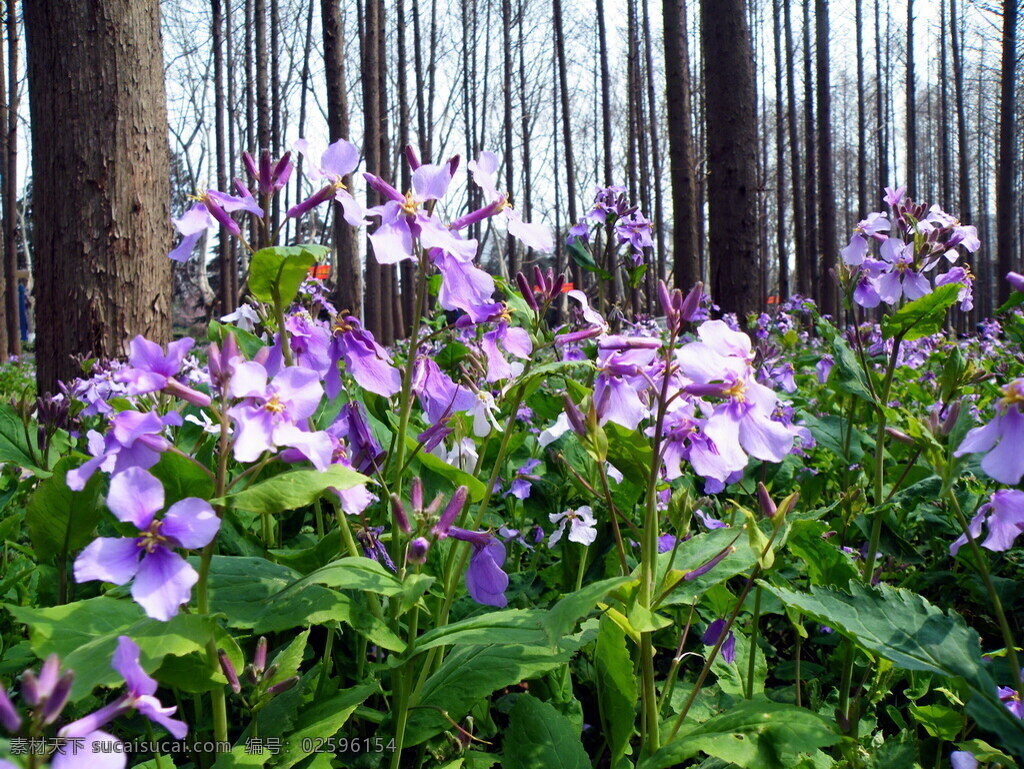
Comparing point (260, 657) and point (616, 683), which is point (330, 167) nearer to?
point (260, 657)

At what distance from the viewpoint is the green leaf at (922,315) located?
1629 millimetres

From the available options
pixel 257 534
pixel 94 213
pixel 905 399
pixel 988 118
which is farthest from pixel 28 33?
pixel 988 118

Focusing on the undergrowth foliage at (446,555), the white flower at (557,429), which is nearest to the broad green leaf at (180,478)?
the undergrowth foliage at (446,555)

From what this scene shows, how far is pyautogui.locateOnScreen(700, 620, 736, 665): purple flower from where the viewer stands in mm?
1605

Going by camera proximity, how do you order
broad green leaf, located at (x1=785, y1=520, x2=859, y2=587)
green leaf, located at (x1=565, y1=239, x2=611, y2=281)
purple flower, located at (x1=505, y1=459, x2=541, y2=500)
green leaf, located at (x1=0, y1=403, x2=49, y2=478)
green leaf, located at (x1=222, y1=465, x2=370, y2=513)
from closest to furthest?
green leaf, located at (x1=222, y1=465, x2=370, y2=513)
broad green leaf, located at (x1=785, y1=520, x2=859, y2=587)
green leaf, located at (x1=0, y1=403, x2=49, y2=478)
purple flower, located at (x1=505, y1=459, x2=541, y2=500)
green leaf, located at (x1=565, y1=239, x2=611, y2=281)

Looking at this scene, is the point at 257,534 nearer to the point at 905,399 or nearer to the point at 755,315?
the point at 905,399

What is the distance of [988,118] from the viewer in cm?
3000

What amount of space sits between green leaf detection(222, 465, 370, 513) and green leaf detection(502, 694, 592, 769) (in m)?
0.63

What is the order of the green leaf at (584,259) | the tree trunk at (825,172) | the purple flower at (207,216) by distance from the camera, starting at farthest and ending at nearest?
the tree trunk at (825,172) < the green leaf at (584,259) < the purple flower at (207,216)

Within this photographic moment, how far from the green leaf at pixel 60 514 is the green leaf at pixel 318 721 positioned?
0.53m

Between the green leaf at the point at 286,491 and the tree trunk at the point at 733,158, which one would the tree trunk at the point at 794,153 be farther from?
the green leaf at the point at 286,491

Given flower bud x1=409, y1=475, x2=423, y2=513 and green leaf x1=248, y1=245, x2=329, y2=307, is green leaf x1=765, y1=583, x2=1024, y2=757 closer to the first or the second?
flower bud x1=409, y1=475, x2=423, y2=513

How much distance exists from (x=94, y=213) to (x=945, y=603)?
4082 millimetres

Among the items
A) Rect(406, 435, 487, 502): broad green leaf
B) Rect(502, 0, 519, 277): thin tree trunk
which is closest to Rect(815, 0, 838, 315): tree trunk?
Rect(502, 0, 519, 277): thin tree trunk
